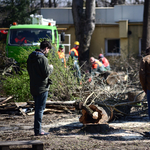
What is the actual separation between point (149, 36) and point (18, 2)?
35.8 feet

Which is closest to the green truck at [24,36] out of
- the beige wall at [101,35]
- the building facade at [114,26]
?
the building facade at [114,26]

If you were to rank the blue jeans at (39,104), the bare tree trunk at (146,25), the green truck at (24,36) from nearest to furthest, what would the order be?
1. the blue jeans at (39,104)
2. the green truck at (24,36)
3. the bare tree trunk at (146,25)

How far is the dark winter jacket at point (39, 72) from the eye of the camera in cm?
514

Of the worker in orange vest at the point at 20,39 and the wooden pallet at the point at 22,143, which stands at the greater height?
the worker in orange vest at the point at 20,39

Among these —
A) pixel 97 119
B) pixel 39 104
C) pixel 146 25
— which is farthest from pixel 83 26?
pixel 39 104

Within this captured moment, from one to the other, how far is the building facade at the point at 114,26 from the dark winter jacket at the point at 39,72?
12.4 m

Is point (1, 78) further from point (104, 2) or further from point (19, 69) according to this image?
point (104, 2)

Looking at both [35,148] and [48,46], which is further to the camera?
[48,46]

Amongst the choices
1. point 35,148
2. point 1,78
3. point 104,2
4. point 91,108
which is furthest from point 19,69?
point 104,2

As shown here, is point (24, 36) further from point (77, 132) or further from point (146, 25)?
point (77, 132)

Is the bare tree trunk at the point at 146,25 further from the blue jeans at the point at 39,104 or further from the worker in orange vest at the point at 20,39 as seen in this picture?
the blue jeans at the point at 39,104

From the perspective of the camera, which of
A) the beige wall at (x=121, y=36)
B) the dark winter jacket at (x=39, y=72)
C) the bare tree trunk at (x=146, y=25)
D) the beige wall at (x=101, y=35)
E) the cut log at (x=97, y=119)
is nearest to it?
the dark winter jacket at (x=39, y=72)

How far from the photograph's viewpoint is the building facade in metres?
17.8

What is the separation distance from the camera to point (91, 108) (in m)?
6.28
